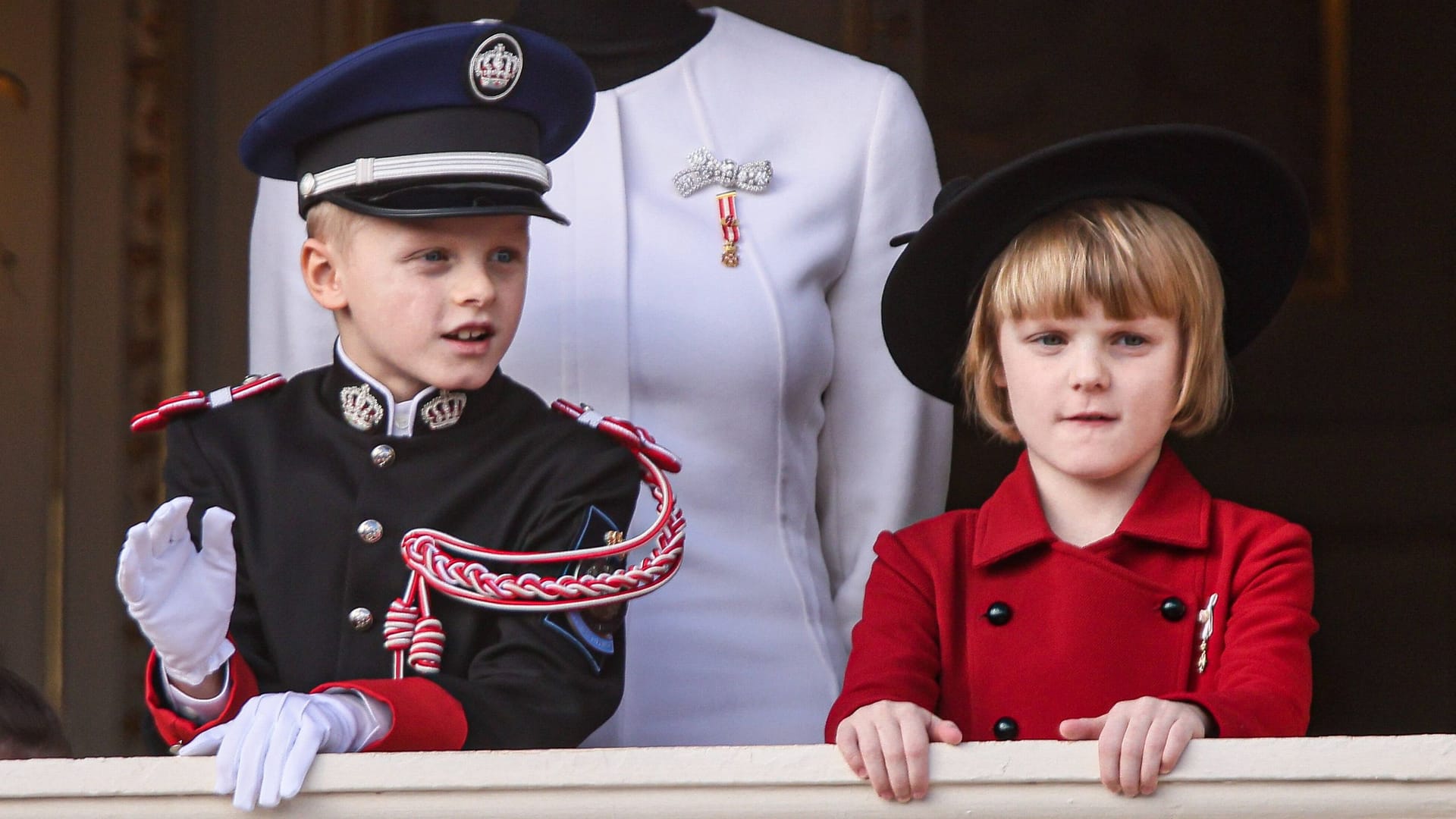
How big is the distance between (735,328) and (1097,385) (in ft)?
1.41

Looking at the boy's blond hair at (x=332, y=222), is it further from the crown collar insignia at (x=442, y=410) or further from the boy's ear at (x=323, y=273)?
the crown collar insignia at (x=442, y=410)

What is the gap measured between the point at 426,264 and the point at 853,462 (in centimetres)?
59

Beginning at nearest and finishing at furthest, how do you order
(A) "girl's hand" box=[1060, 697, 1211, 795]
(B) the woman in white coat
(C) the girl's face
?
(A) "girl's hand" box=[1060, 697, 1211, 795] → (C) the girl's face → (B) the woman in white coat

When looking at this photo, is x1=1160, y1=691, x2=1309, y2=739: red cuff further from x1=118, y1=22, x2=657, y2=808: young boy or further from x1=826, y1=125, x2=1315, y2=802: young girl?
x1=118, y1=22, x2=657, y2=808: young boy

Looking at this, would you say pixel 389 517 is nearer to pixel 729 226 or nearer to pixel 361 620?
pixel 361 620

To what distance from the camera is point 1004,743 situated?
1.44 metres

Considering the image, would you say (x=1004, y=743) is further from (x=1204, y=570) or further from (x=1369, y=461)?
(x=1369, y=461)

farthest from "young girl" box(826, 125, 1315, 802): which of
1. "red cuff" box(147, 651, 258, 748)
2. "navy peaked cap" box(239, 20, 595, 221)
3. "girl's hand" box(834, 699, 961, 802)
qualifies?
"red cuff" box(147, 651, 258, 748)

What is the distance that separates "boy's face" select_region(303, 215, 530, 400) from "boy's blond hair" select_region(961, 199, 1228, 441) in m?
0.41

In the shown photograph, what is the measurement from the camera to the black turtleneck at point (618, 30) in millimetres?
2025

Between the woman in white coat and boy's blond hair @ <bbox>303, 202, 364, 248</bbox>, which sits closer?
boy's blond hair @ <bbox>303, 202, 364, 248</bbox>

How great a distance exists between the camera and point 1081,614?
167cm

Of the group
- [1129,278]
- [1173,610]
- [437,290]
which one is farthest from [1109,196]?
[437,290]

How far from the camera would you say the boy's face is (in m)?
1.64
